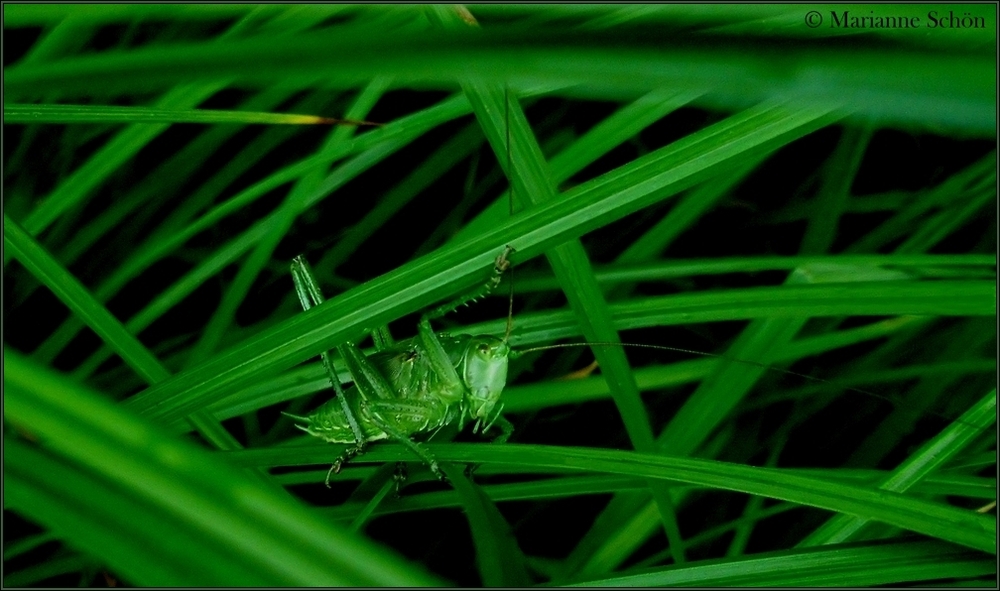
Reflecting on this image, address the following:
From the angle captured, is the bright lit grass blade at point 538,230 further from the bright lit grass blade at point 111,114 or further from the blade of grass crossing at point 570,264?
the bright lit grass blade at point 111,114

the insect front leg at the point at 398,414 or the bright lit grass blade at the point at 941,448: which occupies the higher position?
the insect front leg at the point at 398,414

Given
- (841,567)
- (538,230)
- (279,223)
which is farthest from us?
(279,223)

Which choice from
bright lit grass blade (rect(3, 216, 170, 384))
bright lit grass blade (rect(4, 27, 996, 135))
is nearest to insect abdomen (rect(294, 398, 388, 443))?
bright lit grass blade (rect(3, 216, 170, 384))

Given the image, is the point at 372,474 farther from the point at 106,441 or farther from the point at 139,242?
the point at 139,242

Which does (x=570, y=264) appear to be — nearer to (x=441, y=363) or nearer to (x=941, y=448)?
(x=441, y=363)

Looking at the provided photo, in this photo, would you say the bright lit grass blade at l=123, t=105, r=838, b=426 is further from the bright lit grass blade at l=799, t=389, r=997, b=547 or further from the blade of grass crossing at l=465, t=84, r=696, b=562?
the bright lit grass blade at l=799, t=389, r=997, b=547

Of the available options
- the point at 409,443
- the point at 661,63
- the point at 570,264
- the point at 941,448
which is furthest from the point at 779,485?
the point at 661,63

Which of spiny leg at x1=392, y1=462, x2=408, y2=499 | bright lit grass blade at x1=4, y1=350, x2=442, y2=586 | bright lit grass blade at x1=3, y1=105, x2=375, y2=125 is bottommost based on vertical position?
bright lit grass blade at x1=4, y1=350, x2=442, y2=586

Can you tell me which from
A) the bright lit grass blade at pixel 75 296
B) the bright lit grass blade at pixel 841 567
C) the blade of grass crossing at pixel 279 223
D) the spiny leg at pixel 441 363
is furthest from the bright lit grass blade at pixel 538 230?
the blade of grass crossing at pixel 279 223
